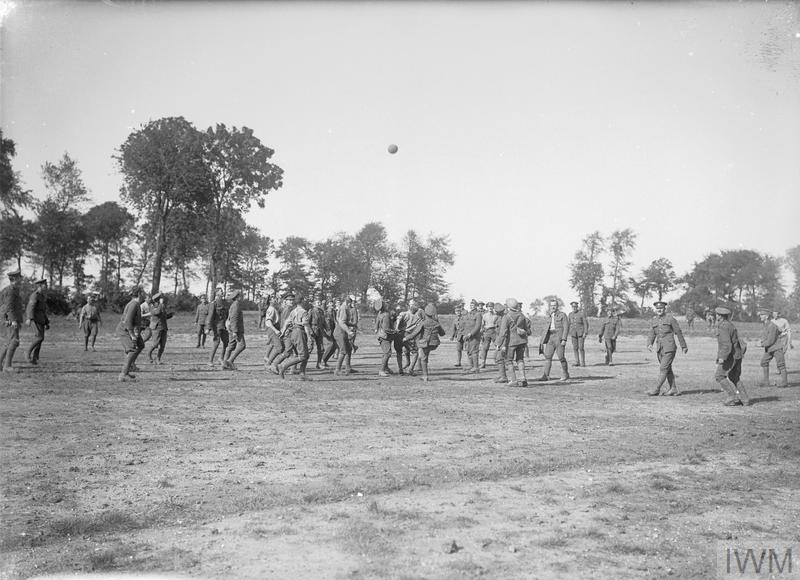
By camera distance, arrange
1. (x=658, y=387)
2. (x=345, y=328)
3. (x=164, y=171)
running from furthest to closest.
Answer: (x=164, y=171) → (x=345, y=328) → (x=658, y=387)

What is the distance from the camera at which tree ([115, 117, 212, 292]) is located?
1529 inches

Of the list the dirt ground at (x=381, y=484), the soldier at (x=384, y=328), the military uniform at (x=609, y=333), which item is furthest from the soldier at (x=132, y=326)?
the military uniform at (x=609, y=333)

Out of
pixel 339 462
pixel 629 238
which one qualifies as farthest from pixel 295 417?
pixel 629 238

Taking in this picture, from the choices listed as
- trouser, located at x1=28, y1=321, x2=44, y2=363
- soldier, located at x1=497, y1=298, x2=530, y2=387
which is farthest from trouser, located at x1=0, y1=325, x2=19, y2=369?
soldier, located at x1=497, y1=298, x2=530, y2=387

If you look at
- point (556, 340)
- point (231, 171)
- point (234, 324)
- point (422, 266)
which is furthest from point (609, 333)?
point (422, 266)

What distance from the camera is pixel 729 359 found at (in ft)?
35.6

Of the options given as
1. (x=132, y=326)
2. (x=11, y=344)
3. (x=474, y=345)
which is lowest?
(x=11, y=344)

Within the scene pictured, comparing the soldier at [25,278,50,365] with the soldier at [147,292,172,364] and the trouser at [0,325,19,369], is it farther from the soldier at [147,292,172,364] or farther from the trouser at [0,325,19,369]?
the soldier at [147,292,172,364]

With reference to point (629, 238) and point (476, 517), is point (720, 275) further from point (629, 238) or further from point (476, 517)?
point (476, 517)

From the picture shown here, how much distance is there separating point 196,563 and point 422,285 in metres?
81.4

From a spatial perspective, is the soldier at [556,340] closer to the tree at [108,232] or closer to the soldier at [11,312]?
the soldier at [11,312]

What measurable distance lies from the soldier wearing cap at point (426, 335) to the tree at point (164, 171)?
92.5 feet

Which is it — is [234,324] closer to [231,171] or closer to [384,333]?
[384,333]

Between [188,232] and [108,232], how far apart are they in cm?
4466
